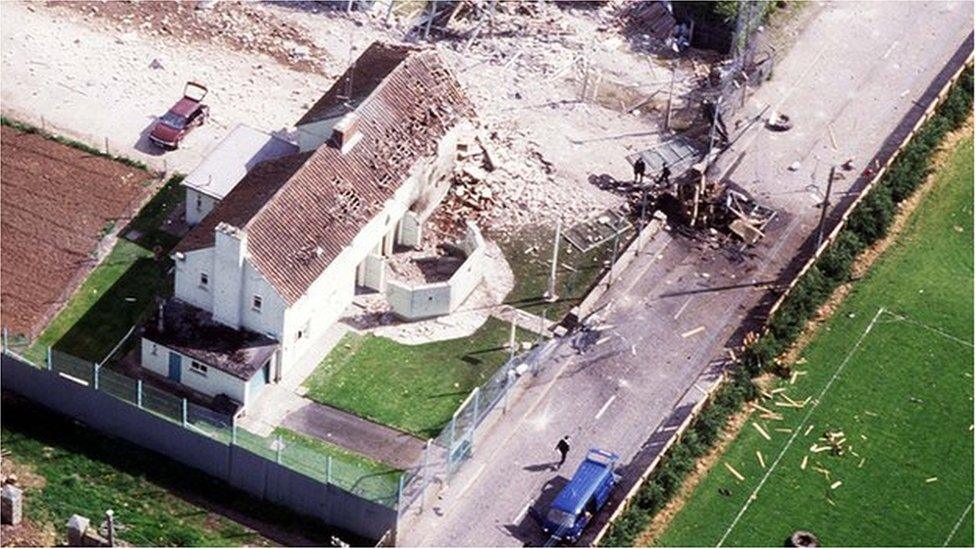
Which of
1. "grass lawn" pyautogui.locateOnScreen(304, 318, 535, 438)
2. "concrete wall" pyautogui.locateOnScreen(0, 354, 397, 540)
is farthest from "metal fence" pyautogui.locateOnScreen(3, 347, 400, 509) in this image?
"grass lawn" pyautogui.locateOnScreen(304, 318, 535, 438)

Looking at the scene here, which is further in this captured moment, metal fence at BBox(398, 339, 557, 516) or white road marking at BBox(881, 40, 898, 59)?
white road marking at BBox(881, 40, 898, 59)

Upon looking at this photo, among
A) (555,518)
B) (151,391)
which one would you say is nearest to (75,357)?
(151,391)

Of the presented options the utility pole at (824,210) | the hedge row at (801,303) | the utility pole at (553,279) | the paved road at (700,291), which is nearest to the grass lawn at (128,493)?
the paved road at (700,291)

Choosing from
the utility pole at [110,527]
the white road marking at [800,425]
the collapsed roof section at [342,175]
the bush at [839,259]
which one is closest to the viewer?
the utility pole at [110,527]

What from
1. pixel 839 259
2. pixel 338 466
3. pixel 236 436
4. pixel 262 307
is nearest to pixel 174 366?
pixel 262 307

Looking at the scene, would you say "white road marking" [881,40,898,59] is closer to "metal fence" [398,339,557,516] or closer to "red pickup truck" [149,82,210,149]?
"metal fence" [398,339,557,516]

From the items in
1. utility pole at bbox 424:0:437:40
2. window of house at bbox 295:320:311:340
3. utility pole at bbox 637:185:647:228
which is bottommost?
window of house at bbox 295:320:311:340

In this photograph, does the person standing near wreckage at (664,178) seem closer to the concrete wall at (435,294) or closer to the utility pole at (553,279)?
the utility pole at (553,279)
